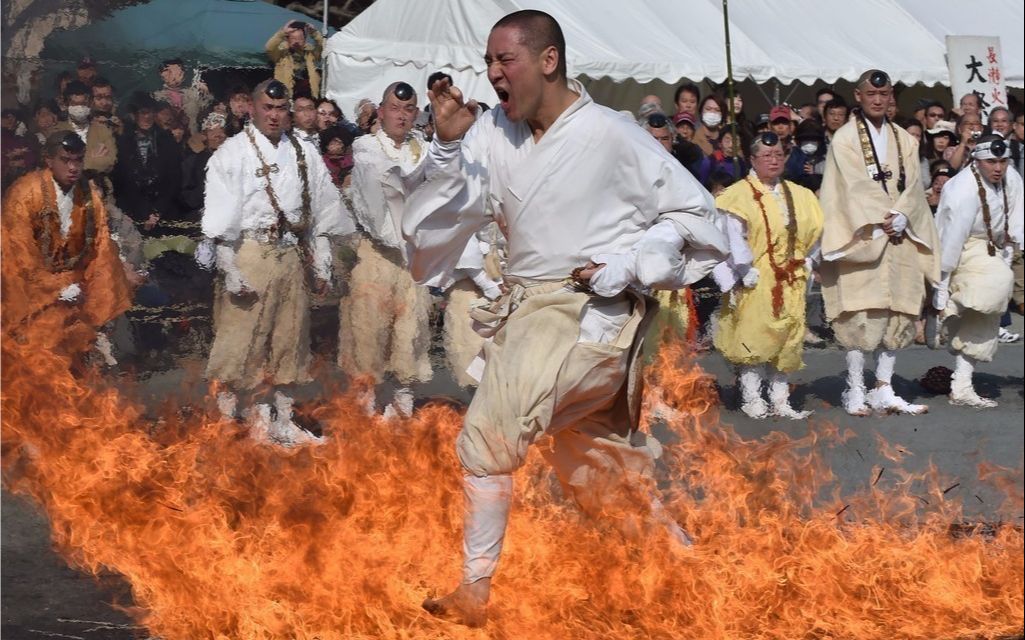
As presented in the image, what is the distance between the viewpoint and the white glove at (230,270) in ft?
24.4

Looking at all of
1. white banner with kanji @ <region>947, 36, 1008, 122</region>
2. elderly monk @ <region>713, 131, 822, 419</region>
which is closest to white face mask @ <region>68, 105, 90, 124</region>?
elderly monk @ <region>713, 131, 822, 419</region>

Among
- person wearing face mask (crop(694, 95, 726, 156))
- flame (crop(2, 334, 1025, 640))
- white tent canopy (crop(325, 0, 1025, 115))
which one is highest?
white tent canopy (crop(325, 0, 1025, 115))

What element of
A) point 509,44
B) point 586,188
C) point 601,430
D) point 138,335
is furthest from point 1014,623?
point 138,335

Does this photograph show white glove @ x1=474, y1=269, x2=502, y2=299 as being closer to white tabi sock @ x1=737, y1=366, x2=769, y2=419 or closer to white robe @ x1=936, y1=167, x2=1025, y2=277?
white tabi sock @ x1=737, y1=366, x2=769, y2=419

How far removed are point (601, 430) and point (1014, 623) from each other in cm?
140

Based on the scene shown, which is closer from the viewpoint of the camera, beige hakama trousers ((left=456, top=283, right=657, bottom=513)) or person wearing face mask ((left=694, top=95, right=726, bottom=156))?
beige hakama trousers ((left=456, top=283, right=657, bottom=513))

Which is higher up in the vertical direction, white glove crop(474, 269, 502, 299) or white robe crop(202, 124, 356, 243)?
white robe crop(202, 124, 356, 243)

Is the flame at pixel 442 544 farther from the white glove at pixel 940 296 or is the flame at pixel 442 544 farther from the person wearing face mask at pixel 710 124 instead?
the person wearing face mask at pixel 710 124

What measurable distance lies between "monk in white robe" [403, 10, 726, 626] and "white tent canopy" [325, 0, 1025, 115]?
6.05 m

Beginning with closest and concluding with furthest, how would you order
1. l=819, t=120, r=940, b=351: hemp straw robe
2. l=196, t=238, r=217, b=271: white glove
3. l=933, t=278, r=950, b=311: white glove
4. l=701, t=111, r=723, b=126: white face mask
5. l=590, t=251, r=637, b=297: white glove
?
l=590, t=251, r=637, b=297: white glove → l=196, t=238, r=217, b=271: white glove → l=819, t=120, r=940, b=351: hemp straw robe → l=933, t=278, r=950, b=311: white glove → l=701, t=111, r=723, b=126: white face mask

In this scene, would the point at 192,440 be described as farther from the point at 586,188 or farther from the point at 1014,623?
the point at 1014,623

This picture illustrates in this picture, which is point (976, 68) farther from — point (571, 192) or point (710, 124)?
point (571, 192)

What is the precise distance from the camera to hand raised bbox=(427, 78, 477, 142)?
4383 mm

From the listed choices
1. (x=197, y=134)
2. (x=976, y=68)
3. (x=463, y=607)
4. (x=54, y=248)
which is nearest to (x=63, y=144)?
(x=54, y=248)
